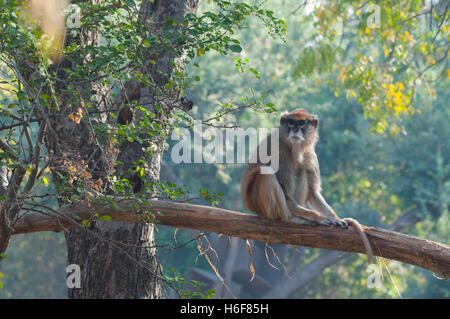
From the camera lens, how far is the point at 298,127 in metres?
4.90

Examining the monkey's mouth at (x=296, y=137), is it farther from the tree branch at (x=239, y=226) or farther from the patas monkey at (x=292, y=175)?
the tree branch at (x=239, y=226)

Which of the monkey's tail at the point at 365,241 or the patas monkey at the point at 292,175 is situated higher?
the patas monkey at the point at 292,175

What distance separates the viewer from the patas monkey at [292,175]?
464 centimetres

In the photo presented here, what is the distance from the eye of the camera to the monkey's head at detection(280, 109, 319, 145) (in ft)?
15.9

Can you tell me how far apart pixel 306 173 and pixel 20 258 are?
1474 centimetres

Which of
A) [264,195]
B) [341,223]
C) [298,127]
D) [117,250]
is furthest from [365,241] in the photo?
[117,250]

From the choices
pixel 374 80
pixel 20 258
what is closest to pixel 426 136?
pixel 374 80

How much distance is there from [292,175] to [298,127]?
462mm

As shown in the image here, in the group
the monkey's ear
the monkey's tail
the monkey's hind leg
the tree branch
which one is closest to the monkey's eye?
the monkey's ear

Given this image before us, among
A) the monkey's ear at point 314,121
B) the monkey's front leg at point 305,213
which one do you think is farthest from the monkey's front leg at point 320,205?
the monkey's ear at point 314,121

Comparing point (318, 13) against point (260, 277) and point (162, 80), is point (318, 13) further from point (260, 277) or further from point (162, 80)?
point (260, 277)

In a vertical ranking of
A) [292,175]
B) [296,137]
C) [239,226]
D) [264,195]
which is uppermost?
[296,137]

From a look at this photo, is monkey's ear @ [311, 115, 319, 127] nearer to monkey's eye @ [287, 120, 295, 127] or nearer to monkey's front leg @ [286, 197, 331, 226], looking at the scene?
monkey's eye @ [287, 120, 295, 127]

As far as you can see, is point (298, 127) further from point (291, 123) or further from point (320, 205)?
point (320, 205)
